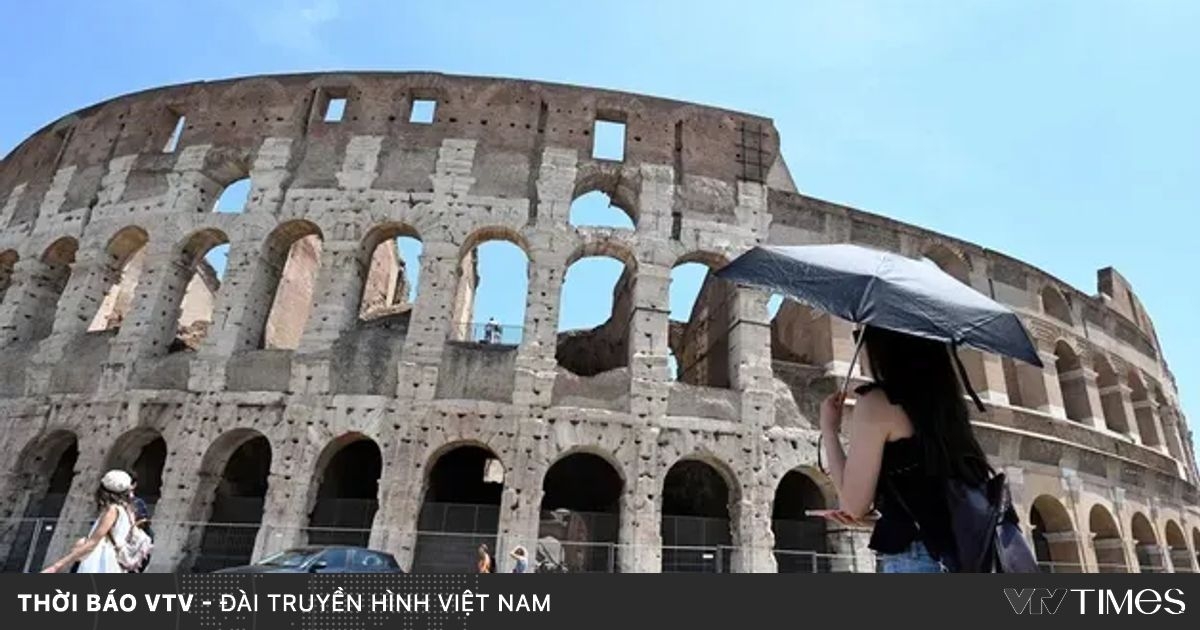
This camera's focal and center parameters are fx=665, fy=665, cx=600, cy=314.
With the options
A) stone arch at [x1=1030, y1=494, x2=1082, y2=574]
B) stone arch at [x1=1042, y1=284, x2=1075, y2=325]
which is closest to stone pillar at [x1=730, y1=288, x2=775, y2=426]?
stone arch at [x1=1030, y1=494, x2=1082, y2=574]

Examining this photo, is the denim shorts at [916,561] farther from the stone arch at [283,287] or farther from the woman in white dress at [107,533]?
the stone arch at [283,287]

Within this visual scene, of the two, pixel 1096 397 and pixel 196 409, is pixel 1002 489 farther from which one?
pixel 1096 397

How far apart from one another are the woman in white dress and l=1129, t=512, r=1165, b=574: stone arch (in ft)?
70.6

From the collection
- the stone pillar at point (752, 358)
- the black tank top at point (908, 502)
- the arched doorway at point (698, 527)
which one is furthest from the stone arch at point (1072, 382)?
the black tank top at point (908, 502)

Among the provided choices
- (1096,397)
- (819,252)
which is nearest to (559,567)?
(819,252)

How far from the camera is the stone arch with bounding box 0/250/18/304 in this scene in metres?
17.1

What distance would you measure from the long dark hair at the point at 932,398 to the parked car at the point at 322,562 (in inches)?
289

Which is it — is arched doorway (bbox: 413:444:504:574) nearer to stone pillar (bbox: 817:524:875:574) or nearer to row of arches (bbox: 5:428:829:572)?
row of arches (bbox: 5:428:829:572)

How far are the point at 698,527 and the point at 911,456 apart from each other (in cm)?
1201

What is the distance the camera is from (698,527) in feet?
44.1

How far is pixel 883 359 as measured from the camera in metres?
2.29

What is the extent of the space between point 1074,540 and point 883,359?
690 inches

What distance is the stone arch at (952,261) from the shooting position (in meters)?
17.6

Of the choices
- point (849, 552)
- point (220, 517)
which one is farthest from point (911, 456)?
point (220, 517)
